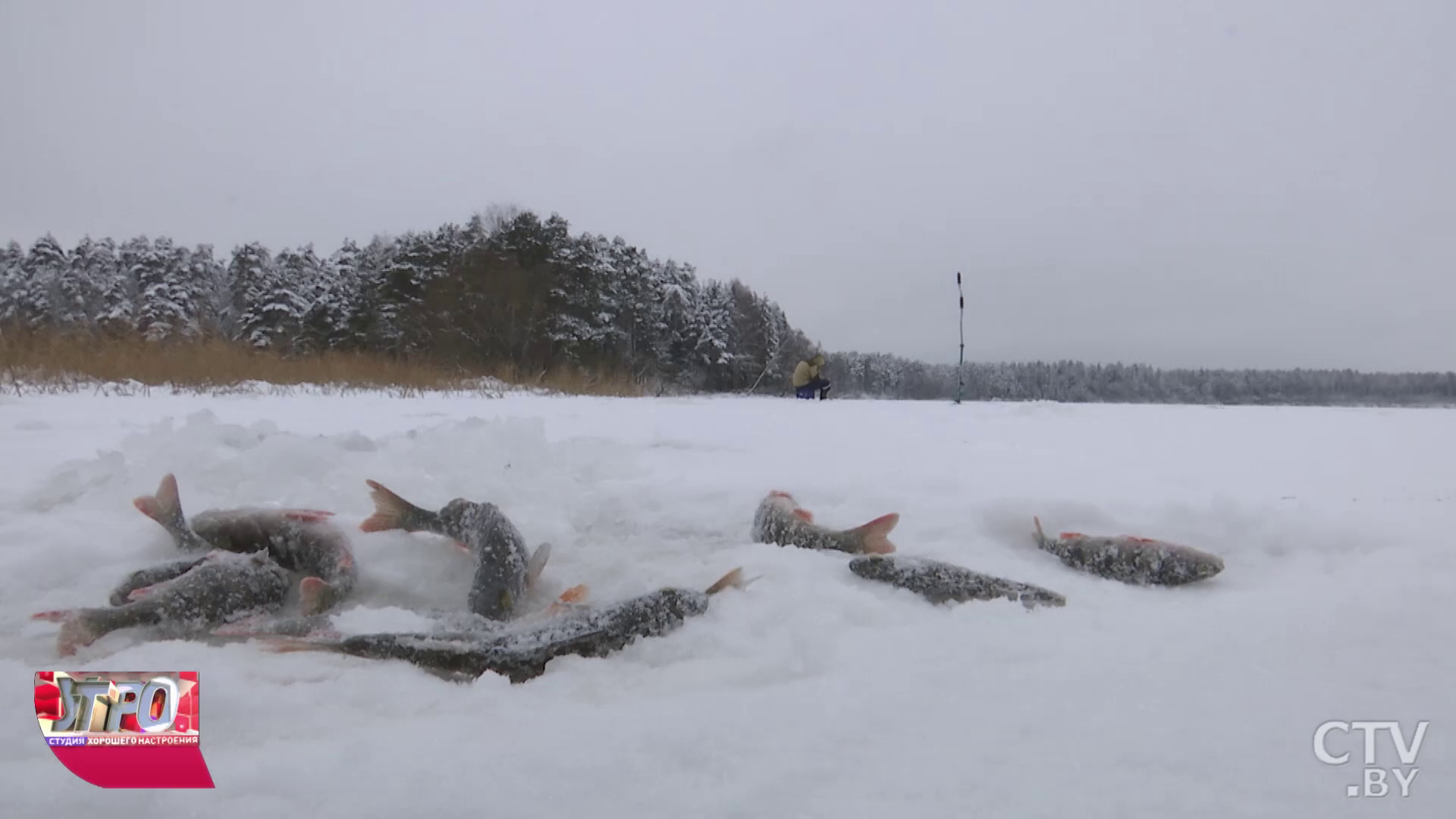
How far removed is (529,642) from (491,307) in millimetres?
23404

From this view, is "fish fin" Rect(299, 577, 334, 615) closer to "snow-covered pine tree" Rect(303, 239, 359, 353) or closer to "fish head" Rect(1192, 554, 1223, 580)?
"fish head" Rect(1192, 554, 1223, 580)

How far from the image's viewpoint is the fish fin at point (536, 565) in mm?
2049

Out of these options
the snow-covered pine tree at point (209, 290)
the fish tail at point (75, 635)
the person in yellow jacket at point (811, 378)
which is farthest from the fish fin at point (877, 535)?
the snow-covered pine tree at point (209, 290)

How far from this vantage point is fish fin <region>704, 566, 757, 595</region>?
1837 mm

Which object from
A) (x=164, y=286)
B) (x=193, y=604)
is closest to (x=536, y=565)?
(x=193, y=604)

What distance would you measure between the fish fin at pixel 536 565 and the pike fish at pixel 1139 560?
1.76 m

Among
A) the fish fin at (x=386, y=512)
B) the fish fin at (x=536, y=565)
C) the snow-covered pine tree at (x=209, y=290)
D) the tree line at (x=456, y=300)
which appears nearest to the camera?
the fish fin at (x=536, y=565)

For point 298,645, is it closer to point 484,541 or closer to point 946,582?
point 484,541

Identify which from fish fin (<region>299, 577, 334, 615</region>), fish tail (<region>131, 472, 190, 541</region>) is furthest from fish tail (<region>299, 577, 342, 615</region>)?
fish tail (<region>131, 472, 190, 541</region>)

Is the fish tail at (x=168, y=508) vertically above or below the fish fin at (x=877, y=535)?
above

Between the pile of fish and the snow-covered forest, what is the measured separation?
14267mm

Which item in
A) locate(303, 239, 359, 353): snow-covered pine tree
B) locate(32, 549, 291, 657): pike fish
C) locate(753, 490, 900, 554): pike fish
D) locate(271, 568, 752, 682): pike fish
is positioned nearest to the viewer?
locate(271, 568, 752, 682): pike fish

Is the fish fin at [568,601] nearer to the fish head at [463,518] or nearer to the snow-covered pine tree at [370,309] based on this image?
the fish head at [463,518]

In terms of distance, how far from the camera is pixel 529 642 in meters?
1.49
